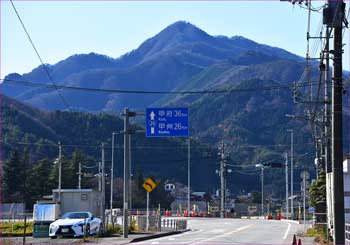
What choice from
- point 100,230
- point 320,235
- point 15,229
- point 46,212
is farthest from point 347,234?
point 15,229

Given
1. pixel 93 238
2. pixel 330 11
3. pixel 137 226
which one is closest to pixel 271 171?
pixel 137 226

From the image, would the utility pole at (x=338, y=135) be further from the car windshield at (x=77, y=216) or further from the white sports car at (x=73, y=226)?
the car windshield at (x=77, y=216)

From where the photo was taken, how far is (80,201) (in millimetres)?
42656

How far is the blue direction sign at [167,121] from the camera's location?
38406 millimetres

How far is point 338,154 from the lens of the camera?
2338 cm

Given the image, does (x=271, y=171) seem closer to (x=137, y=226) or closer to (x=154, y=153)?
(x=154, y=153)

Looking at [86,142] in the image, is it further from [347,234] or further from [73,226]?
[347,234]

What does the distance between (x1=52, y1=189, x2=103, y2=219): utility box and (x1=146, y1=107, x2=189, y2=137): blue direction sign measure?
629cm

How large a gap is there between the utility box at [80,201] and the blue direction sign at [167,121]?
20.6ft

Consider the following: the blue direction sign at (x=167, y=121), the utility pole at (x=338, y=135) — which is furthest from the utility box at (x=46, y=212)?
the utility pole at (x=338, y=135)

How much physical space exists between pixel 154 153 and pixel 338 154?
4616 inches

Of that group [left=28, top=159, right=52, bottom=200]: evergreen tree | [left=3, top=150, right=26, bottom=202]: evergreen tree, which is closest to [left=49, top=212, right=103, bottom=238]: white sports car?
[left=28, top=159, right=52, bottom=200]: evergreen tree

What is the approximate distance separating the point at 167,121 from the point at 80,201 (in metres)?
8.23

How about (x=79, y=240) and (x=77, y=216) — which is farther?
(x=77, y=216)
